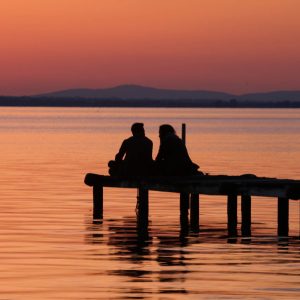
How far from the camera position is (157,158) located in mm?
29875

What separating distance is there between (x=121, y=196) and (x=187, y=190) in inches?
467

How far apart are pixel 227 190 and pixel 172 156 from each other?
2.07m

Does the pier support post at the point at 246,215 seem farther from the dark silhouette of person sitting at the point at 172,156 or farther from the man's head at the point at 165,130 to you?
the man's head at the point at 165,130

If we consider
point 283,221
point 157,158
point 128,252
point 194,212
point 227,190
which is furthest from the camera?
point 194,212

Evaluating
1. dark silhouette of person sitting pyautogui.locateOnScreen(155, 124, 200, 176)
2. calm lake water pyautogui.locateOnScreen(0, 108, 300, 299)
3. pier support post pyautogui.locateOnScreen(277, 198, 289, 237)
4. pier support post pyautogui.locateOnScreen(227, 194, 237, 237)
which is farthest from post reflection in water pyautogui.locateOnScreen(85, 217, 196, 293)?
pier support post pyautogui.locateOnScreen(277, 198, 289, 237)

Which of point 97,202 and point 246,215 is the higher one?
point 246,215

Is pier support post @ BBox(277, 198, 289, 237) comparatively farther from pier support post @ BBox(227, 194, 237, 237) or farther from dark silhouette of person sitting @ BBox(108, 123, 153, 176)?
dark silhouette of person sitting @ BBox(108, 123, 153, 176)

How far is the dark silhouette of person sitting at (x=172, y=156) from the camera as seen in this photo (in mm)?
29141

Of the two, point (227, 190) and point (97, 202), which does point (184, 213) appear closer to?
point (227, 190)

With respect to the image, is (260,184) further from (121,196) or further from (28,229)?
(121,196)

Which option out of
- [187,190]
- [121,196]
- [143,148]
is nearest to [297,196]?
[187,190]

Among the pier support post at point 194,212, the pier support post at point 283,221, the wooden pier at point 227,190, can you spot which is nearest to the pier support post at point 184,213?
the wooden pier at point 227,190

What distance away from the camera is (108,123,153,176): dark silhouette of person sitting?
3005 centimetres

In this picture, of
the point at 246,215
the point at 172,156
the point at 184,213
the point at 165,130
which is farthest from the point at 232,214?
the point at 165,130
